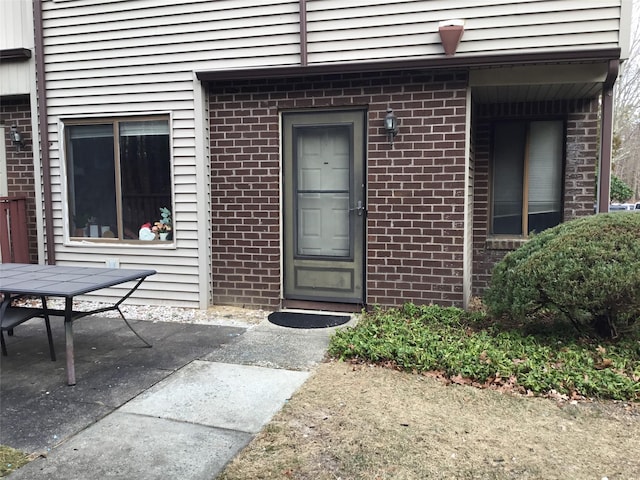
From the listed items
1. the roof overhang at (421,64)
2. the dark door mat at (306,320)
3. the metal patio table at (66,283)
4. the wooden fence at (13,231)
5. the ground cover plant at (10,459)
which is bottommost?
the ground cover plant at (10,459)

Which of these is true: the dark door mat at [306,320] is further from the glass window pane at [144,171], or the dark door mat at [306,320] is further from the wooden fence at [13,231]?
the wooden fence at [13,231]

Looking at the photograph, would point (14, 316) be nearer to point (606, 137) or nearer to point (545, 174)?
point (606, 137)

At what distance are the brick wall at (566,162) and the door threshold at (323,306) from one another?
176cm

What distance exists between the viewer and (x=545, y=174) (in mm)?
6594

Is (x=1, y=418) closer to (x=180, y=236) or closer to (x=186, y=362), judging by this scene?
(x=186, y=362)

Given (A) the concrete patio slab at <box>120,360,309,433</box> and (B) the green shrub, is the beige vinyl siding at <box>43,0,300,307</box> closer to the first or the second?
(A) the concrete patio slab at <box>120,360,309,433</box>

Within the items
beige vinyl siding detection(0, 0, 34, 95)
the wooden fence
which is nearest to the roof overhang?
beige vinyl siding detection(0, 0, 34, 95)

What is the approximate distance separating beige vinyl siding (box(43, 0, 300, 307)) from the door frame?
67 centimetres

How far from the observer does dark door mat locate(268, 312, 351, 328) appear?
5501 mm

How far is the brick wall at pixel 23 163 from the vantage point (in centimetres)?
689

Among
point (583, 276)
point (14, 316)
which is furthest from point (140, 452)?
point (583, 276)

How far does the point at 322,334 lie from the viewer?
203 inches

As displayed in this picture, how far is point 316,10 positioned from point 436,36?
126cm

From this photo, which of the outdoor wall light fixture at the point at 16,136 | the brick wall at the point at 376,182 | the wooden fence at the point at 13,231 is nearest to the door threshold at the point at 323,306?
the brick wall at the point at 376,182
